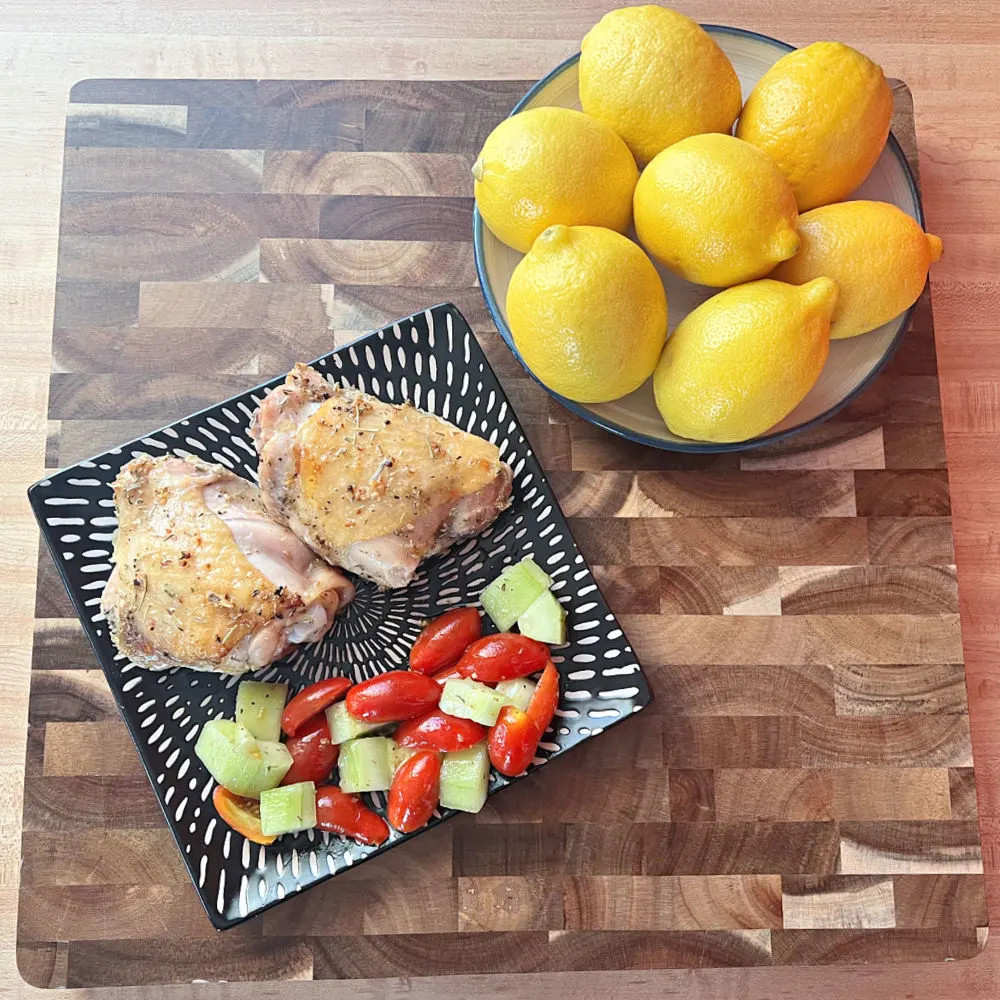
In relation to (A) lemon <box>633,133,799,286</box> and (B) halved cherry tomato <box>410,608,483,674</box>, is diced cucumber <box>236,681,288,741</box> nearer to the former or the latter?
(B) halved cherry tomato <box>410,608,483,674</box>

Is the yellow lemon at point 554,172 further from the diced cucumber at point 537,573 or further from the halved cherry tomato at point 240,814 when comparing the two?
the halved cherry tomato at point 240,814

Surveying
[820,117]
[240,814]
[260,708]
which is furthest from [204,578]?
[820,117]

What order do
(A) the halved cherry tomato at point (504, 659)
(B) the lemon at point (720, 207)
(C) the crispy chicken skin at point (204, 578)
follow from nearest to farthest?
(B) the lemon at point (720, 207)
(C) the crispy chicken skin at point (204, 578)
(A) the halved cherry tomato at point (504, 659)

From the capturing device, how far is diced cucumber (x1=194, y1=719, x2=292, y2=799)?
5.50ft

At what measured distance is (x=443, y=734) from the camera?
169 cm

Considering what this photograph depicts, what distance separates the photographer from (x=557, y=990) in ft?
5.90

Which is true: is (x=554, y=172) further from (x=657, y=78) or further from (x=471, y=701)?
(x=471, y=701)

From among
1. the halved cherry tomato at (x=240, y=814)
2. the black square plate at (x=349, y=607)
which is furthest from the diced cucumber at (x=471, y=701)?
the halved cherry tomato at (x=240, y=814)

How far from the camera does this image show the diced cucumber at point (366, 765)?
5.57 ft

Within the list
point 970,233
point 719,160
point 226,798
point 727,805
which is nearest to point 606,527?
point 727,805

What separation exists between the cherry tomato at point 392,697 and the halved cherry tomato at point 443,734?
28 mm

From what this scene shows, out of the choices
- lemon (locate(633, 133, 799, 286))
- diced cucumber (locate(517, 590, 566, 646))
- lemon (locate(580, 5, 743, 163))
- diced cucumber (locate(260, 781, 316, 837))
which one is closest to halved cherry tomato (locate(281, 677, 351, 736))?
diced cucumber (locate(260, 781, 316, 837))

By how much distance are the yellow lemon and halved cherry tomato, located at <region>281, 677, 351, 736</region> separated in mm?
857

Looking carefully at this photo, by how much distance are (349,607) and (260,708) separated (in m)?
0.24
